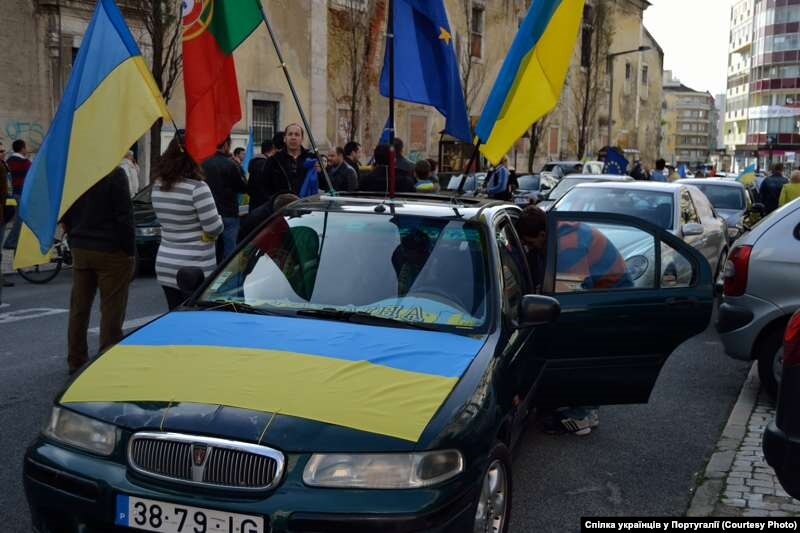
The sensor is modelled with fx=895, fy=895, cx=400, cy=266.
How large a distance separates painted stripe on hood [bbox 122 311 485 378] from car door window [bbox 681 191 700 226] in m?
7.87

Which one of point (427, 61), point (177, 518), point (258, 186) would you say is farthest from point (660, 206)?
point (177, 518)

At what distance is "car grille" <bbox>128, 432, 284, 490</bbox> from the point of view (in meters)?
3.13

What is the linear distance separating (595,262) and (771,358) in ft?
7.72

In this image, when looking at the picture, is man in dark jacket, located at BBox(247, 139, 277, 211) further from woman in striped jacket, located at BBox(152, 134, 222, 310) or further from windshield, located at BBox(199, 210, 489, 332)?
windshield, located at BBox(199, 210, 489, 332)

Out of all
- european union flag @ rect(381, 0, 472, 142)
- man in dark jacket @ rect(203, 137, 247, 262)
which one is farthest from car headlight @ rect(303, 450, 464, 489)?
man in dark jacket @ rect(203, 137, 247, 262)

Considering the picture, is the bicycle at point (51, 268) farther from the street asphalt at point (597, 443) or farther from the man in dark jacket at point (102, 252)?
the man in dark jacket at point (102, 252)

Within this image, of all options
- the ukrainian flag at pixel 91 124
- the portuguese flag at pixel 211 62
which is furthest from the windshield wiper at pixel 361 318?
the portuguese flag at pixel 211 62

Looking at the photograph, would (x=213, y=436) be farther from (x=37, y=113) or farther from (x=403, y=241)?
(x=37, y=113)

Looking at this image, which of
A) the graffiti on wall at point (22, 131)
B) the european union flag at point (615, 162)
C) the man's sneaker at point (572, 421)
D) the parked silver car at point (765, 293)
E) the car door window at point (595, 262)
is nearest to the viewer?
the car door window at point (595, 262)

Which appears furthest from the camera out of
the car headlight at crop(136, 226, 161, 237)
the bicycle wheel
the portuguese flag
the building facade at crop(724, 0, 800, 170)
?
the building facade at crop(724, 0, 800, 170)

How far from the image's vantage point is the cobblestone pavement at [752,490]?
468 cm

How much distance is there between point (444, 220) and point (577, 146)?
43.8m

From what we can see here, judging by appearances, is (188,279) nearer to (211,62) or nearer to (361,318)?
(361,318)

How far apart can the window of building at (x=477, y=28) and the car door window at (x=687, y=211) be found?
26388mm
